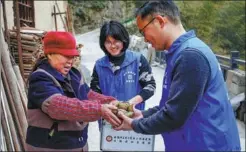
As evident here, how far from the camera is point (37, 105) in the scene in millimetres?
2410

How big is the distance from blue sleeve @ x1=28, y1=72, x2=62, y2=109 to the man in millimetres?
607

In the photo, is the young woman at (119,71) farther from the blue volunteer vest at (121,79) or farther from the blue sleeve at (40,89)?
the blue sleeve at (40,89)

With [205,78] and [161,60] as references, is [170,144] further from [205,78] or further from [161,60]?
[161,60]

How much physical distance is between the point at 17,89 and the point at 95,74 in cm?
75

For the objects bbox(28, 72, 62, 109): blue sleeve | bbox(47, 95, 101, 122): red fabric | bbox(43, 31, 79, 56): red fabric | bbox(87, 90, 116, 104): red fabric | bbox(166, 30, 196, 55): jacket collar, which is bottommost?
bbox(87, 90, 116, 104): red fabric

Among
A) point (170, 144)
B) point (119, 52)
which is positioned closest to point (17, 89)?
point (119, 52)

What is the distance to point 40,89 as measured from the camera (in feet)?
7.79

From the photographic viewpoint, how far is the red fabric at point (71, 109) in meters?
2.33

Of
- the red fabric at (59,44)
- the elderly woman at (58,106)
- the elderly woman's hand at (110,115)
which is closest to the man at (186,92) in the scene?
the elderly woman's hand at (110,115)

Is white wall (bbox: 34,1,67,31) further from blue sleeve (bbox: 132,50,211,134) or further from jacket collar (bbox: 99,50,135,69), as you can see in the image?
blue sleeve (bbox: 132,50,211,134)

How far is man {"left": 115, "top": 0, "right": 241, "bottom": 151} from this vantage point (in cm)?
185

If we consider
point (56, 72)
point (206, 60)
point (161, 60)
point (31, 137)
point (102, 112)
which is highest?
point (206, 60)

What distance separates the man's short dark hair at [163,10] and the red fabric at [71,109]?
2.21 feet

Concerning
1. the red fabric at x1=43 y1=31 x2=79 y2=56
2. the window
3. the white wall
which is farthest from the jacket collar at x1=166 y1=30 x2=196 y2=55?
the white wall
